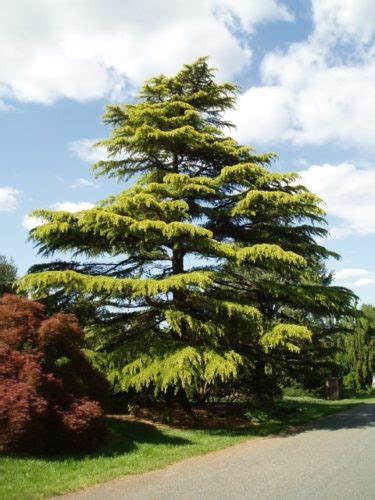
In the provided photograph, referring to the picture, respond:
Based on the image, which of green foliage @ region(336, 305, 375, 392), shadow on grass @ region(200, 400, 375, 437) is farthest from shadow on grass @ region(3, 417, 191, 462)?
green foliage @ region(336, 305, 375, 392)

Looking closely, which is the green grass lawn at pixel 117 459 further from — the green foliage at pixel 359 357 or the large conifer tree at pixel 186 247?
the green foliage at pixel 359 357

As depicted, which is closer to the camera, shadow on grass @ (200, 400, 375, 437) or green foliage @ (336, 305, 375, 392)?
shadow on grass @ (200, 400, 375, 437)

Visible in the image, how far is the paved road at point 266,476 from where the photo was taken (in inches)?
285

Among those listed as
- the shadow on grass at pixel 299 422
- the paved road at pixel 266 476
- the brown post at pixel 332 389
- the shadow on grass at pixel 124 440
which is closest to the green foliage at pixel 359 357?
the brown post at pixel 332 389

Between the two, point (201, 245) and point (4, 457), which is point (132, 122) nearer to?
point (201, 245)

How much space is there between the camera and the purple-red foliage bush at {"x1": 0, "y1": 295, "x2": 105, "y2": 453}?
8.99m

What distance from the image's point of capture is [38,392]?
31.4ft

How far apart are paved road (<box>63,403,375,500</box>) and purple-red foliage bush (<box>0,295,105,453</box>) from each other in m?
1.90

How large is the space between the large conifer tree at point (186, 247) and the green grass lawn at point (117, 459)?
1248 millimetres

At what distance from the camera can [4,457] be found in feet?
29.2

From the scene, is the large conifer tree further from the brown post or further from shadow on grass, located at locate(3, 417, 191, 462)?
the brown post

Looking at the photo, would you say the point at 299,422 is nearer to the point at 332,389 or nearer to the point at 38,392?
the point at 38,392

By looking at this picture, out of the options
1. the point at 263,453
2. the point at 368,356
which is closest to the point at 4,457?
the point at 263,453

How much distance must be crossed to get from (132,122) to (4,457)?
11542 mm
